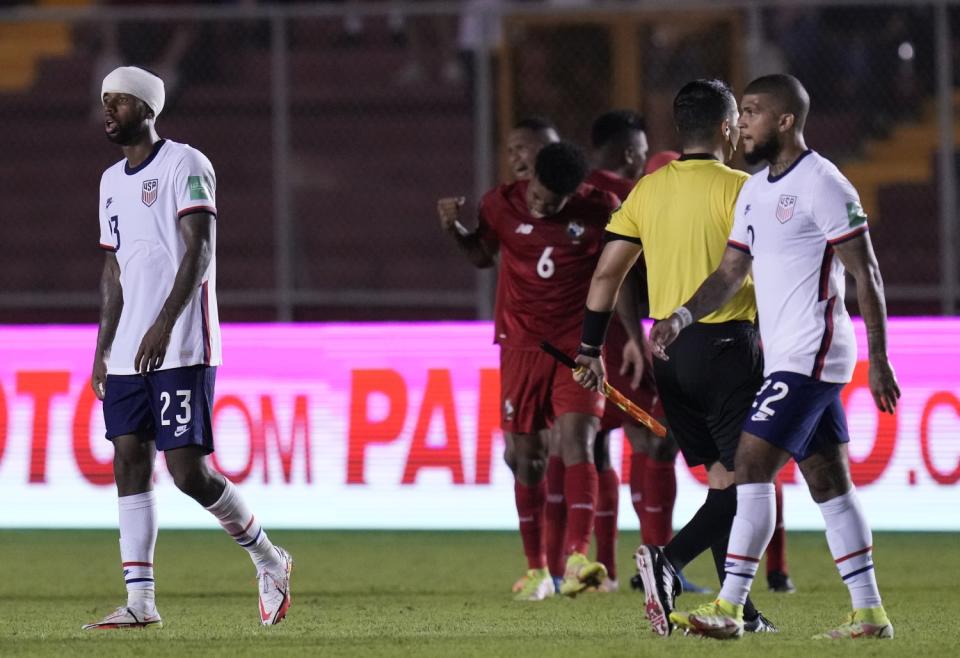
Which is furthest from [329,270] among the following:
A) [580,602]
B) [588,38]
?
[580,602]

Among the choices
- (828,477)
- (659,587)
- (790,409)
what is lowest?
(659,587)

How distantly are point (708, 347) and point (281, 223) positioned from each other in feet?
22.8

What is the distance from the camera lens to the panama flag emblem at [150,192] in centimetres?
723

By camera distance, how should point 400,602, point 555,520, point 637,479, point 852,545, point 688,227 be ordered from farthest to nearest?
point 637,479
point 555,520
point 400,602
point 688,227
point 852,545

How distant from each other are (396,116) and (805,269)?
367 inches

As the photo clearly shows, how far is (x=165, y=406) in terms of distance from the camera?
23.4ft

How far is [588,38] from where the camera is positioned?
1395 centimetres

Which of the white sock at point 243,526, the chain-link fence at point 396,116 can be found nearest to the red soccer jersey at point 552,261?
the white sock at point 243,526

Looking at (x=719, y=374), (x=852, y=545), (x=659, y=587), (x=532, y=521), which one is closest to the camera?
(x=852, y=545)

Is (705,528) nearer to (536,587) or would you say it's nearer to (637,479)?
(536,587)

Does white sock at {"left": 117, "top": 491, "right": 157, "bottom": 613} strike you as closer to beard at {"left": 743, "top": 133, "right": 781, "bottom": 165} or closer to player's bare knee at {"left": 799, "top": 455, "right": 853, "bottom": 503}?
player's bare knee at {"left": 799, "top": 455, "right": 853, "bottom": 503}

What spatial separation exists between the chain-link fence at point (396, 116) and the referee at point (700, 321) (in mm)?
5702

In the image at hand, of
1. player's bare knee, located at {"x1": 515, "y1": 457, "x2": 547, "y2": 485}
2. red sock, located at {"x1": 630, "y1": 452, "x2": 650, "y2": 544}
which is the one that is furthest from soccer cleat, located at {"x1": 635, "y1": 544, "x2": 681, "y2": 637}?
red sock, located at {"x1": 630, "y1": 452, "x2": 650, "y2": 544}

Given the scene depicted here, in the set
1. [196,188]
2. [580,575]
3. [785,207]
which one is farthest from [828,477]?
[196,188]
